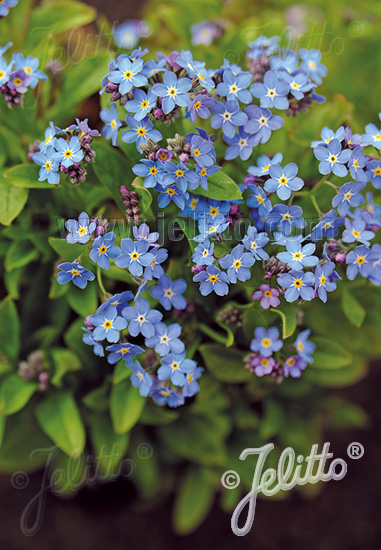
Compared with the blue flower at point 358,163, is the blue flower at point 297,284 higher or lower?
lower

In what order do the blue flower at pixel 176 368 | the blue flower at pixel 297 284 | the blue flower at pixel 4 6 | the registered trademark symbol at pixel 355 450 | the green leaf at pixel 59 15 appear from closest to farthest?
Result: 1. the blue flower at pixel 297 284
2. the blue flower at pixel 176 368
3. the blue flower at pixel 4 6
4. the green leaf at pixel 59 15
5. the registered trademark symbol at pixel 355 450

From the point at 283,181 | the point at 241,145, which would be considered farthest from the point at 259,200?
the point at 241,145

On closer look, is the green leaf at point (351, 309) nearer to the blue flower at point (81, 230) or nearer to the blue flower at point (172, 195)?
the blue flower at point (172, 195)

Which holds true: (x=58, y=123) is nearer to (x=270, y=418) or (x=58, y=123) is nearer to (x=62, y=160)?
(x=62, y=160)

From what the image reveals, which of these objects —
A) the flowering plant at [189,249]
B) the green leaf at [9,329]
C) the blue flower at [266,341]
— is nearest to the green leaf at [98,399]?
the flowering plant at [189,249]

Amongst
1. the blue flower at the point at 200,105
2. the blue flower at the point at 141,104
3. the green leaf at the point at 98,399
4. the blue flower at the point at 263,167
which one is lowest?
the green leaf at the point at 98,399

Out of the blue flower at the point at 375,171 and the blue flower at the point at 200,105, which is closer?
the blue flower at the point at 200,105

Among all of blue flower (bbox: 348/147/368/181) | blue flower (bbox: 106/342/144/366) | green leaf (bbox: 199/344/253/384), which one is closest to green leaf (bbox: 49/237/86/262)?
blue flower (bbox: 106/342/144/366)

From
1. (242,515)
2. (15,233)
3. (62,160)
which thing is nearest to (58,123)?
(15,233)

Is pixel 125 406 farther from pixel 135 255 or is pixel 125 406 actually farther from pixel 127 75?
pixel 127 75
